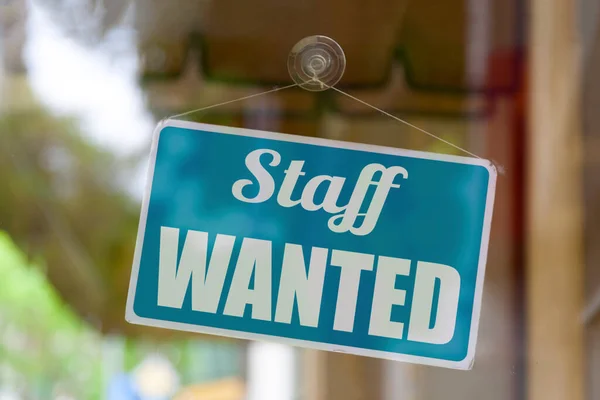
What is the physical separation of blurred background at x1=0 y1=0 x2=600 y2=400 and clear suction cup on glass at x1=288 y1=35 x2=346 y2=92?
0.01 meters

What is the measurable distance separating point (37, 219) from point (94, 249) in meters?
0.06

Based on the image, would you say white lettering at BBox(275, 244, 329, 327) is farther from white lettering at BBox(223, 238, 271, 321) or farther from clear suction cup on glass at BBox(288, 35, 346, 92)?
clear suction cup on glass at BBox(288, 35, 346, 92)

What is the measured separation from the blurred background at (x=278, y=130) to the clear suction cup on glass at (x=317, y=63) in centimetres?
1

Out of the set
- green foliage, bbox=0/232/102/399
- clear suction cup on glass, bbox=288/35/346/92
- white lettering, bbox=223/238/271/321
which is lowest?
green foliage, bbox=0/232/102/399

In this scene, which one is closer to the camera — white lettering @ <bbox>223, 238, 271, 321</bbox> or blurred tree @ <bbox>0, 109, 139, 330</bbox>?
white lettering @ <bbox>223, 238, 271, 321</bbox>

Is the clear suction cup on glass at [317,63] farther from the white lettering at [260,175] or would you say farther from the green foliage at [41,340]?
the green foliage at [41,340]

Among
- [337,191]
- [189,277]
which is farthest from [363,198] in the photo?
[189,277]

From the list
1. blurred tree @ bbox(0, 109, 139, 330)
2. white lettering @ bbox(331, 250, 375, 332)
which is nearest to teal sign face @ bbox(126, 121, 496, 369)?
white lettering @ bbox(331, 250, 375, 332)

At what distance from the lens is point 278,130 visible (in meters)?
0.43

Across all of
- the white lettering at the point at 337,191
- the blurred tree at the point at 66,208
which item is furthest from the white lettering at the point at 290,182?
the blurred tree at the point at 66,208

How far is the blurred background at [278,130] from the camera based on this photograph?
42 centimetres

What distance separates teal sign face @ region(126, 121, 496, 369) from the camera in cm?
37

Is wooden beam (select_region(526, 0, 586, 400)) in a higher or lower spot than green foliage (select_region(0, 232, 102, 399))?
higher

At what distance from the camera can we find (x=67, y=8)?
494 millimetres
